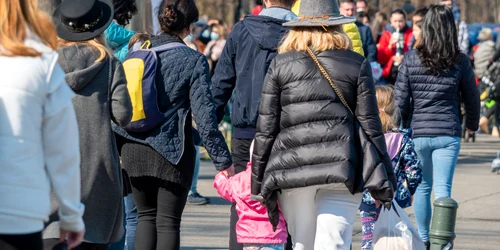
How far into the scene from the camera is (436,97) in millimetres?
7867

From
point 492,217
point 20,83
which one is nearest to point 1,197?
point 20,83

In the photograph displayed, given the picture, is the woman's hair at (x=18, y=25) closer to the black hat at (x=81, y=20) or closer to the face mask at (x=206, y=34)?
the black hat at (x=81, y=20)

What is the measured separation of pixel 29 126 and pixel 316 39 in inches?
96.2

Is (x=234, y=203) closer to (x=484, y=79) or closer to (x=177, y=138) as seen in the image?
(x=177, y=138)

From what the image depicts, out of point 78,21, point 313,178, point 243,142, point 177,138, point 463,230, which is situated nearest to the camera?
point 78,21

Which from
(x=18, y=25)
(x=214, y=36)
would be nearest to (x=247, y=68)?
(x=18, y=25)

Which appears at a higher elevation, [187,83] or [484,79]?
[187,83]

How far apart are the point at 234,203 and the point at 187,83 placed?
84 centimetres

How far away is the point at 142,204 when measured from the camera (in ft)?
20.3

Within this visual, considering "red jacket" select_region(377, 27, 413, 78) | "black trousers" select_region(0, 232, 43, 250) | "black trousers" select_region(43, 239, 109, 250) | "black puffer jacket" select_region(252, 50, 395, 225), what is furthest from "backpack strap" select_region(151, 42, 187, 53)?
"red jacket" select_region(377, 27, 413, 78)

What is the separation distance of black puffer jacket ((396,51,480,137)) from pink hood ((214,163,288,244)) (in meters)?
2.26

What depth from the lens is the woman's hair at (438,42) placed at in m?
7.81

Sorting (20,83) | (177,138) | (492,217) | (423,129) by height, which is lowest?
(492,217)

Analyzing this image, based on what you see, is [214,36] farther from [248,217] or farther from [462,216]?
[248,217]
